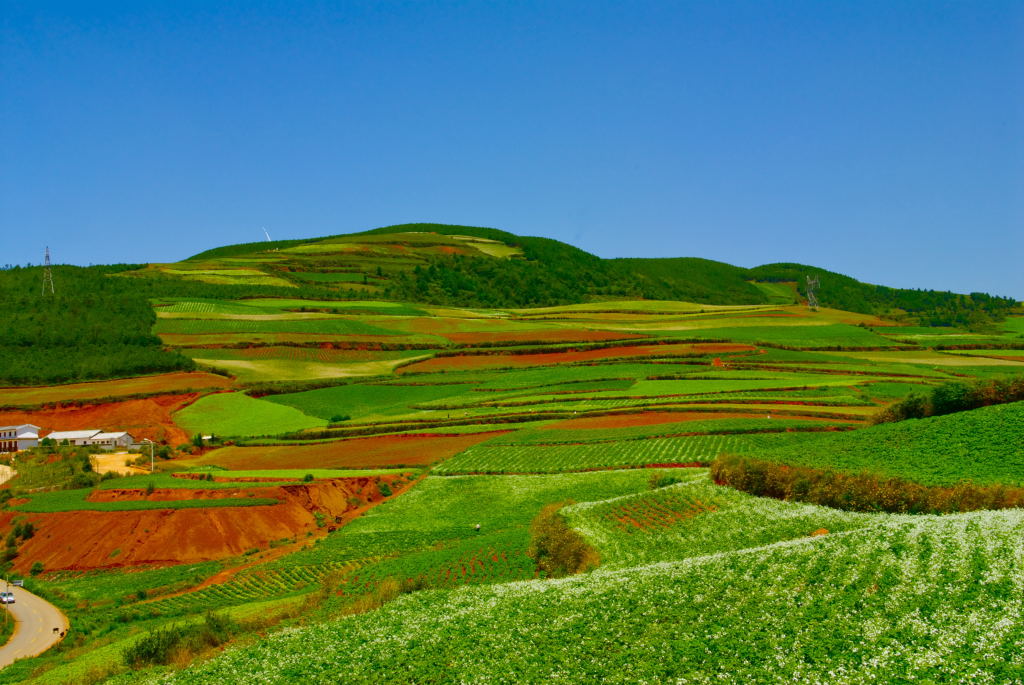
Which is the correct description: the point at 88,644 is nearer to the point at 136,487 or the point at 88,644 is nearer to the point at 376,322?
the point at 136,487

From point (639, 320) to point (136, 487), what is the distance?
315 ft

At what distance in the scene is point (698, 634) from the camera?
20562mm

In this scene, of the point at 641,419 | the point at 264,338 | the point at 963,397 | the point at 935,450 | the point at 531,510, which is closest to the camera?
the point at 935,450

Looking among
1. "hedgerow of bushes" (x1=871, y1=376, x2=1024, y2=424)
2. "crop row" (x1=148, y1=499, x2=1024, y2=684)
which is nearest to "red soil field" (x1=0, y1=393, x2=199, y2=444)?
"hedgerow of bushes" (x1=871, y1=376, x2=1024, y2=424)

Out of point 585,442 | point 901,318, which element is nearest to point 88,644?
point 585,442

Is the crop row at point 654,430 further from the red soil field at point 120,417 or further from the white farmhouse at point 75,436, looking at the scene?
the white farmhouse at point 75,436

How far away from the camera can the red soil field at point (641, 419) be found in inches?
2670

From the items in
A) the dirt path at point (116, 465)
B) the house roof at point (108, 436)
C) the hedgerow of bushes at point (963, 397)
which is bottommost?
the dirt path at point (116, 465)

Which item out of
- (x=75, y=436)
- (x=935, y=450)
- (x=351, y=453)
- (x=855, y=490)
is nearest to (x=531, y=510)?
(x=855, y=490)

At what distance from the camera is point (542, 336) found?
384 feet

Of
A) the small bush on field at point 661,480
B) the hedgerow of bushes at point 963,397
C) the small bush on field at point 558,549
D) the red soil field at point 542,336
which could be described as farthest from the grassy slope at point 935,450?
the red soil field at point 542,336

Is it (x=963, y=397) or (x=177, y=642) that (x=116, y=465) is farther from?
(x=963, y=397)

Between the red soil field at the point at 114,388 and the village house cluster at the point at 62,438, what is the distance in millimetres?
8393

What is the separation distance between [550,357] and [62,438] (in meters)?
52.4
